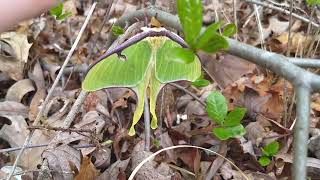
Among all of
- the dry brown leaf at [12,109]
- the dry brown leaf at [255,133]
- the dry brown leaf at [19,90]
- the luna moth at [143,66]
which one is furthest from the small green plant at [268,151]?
the dry brown leaf at [19,90]

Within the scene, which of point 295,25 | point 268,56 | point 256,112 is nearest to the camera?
point 268,56

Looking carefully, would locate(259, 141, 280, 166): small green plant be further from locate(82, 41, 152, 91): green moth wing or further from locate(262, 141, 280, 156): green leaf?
locate(82, 41, 152, 91): green moth wing

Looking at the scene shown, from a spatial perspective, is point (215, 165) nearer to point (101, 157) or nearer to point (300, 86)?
point (101, 157)

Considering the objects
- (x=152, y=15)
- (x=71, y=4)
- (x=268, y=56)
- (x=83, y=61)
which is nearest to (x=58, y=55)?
(x=83, y=61)

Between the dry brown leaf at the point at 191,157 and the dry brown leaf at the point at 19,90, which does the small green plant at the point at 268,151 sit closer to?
the dry brown leaf at the point at 191,157

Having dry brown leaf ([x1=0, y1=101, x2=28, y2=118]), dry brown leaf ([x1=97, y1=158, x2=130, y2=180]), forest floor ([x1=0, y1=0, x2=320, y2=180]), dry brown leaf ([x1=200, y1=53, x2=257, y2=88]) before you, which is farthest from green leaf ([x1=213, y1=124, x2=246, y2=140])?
dry brown leaf ([x1=0, y1=101, x2=28, y2=118])

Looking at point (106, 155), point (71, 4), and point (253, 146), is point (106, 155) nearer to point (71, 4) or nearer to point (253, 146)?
point (253, 146)
